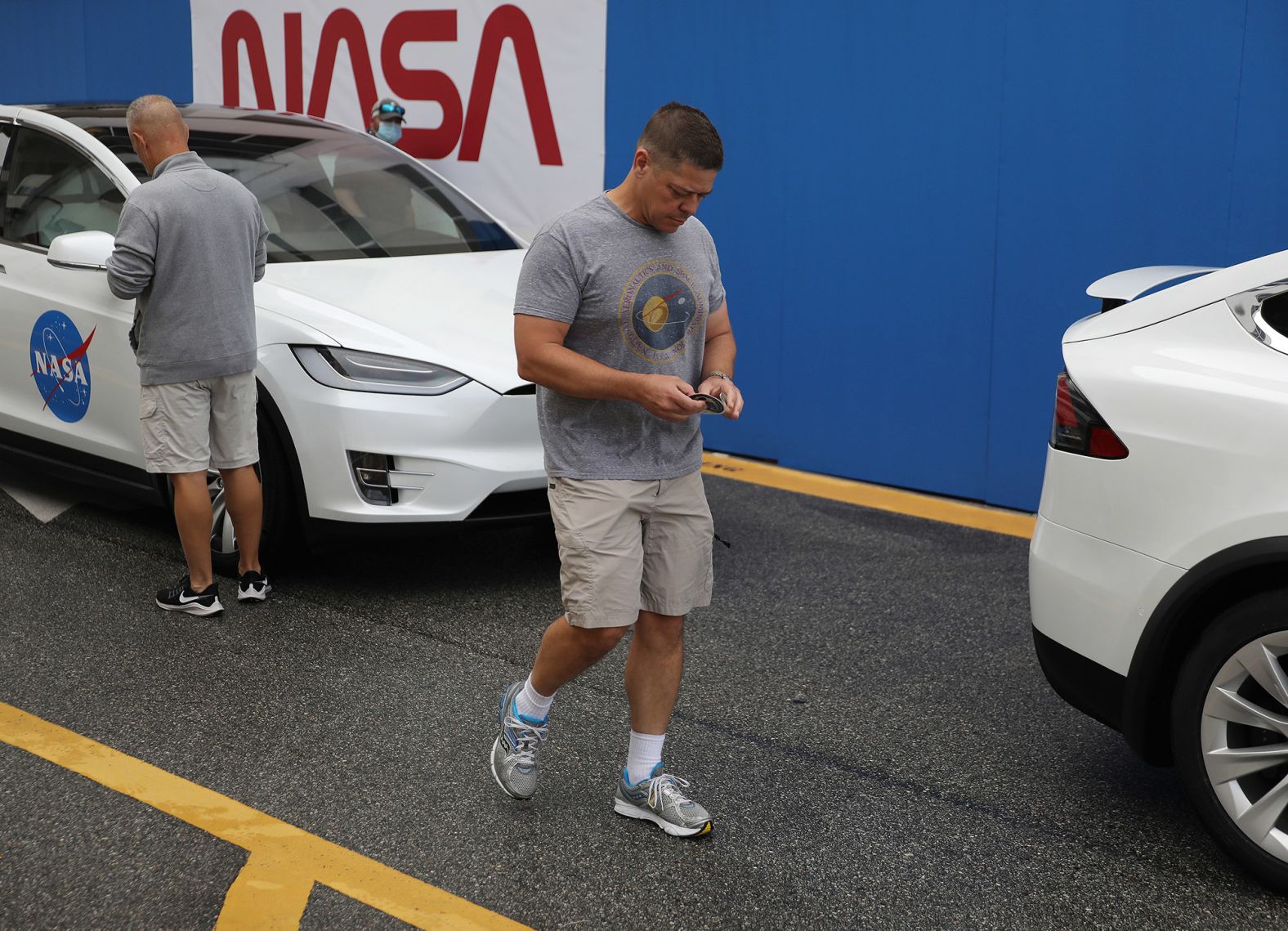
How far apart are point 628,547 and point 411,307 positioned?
2189 millimetres

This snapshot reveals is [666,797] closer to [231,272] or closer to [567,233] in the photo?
[567,233]

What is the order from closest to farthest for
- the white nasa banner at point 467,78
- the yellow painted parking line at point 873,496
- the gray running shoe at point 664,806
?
the gray running shoe at point 664,806
the yellow painted parking line at point 873,496
the white nasa banner at point 467,78

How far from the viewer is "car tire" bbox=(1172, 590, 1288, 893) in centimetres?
302

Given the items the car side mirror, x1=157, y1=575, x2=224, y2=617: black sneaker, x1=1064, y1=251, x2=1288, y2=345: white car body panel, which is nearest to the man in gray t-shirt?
x1=1064, y1=251, x2=1288, y2=345: white car body panel

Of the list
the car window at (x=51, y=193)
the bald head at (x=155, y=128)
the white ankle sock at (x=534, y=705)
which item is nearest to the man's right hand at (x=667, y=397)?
the white ankle sock at (x=534, y=705)

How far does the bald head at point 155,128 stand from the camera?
480 cm

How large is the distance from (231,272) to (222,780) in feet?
6.22

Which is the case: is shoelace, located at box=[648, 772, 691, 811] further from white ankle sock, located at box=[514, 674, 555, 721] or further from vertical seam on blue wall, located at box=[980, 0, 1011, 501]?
vertical seam on blue wall, located at box=[980, 0, 1011, 501]

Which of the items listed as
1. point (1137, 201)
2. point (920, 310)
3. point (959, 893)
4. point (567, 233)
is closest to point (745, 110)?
point (920, 310)

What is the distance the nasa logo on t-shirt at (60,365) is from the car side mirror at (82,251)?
0.39 m

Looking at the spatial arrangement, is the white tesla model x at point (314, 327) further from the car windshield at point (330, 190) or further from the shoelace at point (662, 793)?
the shoelace at point (662, 793)

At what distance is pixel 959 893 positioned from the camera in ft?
10.4

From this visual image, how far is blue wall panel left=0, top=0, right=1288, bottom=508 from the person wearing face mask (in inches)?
53.5

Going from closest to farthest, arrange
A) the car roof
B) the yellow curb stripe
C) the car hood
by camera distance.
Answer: the yellow curb stripe, the car hood, the car roof
